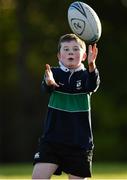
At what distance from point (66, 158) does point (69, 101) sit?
1.80ft

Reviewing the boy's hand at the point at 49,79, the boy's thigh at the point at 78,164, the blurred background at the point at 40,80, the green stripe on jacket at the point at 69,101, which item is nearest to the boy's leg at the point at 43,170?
the boy's thigh at the point at 78,164

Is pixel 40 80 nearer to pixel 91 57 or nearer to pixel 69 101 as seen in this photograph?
pixel 69 101

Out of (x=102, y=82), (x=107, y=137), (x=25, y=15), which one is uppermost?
(x=25, y=15)

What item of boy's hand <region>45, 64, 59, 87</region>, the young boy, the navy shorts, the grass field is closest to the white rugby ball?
the young boy

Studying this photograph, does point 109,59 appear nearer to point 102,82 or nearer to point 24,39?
point 102,82

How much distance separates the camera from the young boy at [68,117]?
26.5ft

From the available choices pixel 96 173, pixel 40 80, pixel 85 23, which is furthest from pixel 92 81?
pixel 40 80

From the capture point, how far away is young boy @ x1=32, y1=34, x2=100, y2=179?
8086mm

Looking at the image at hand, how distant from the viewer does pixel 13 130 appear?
29.3 m

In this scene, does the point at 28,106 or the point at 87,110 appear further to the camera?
the point at 28,106

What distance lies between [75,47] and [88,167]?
1.17 meters

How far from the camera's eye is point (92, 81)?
8164mm

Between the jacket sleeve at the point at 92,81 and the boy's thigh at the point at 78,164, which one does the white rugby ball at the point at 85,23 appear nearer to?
the jacket sleeve at the point at 92,81

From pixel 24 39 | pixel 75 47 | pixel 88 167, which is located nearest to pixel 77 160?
pixel 88 167
